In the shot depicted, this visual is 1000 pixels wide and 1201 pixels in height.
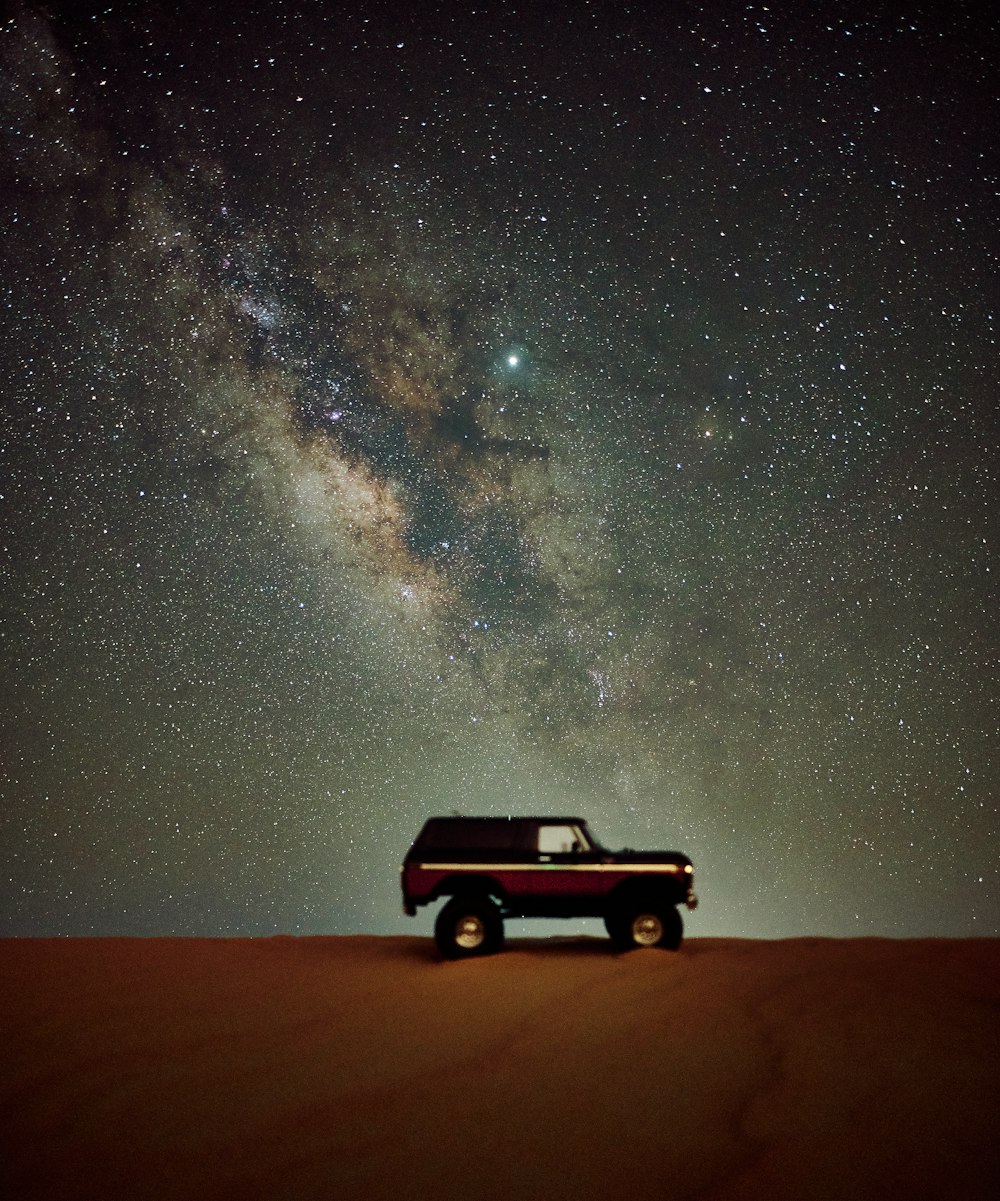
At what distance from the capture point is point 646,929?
11.4 m

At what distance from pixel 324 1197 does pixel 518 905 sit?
622cm

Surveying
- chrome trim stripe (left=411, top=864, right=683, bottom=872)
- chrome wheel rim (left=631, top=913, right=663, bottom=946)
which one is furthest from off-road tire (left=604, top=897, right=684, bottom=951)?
chrome trim stripe (left=411, top=864, right=683, bottom=872)

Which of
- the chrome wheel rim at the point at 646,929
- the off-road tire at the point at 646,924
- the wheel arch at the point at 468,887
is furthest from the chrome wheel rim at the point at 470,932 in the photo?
the chrome wheel rim at the point at 646,929

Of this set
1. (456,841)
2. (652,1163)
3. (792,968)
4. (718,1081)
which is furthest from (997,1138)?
(456,841)

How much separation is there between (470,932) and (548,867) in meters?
1.46

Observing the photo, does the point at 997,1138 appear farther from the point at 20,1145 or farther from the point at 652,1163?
the point at 20,1145

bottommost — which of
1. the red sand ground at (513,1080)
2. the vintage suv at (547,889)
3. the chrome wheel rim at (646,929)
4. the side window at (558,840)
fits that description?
the red sand ground at (513,1080)

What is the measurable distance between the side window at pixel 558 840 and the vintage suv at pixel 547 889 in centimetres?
11

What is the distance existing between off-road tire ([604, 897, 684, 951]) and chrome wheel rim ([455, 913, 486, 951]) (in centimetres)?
195

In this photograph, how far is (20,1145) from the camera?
6.18 m

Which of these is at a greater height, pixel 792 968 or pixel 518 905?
pixel 518 905

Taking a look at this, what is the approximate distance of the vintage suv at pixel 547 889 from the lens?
11.3 m

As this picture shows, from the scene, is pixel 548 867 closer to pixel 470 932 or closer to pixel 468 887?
pixel 468 887

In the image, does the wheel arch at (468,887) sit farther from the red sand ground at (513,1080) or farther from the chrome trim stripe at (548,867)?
the red sand ground at (513,1080)
